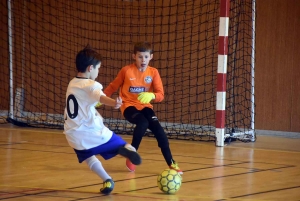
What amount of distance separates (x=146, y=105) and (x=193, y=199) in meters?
1.56

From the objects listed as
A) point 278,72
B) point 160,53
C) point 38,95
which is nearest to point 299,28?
point 278,72

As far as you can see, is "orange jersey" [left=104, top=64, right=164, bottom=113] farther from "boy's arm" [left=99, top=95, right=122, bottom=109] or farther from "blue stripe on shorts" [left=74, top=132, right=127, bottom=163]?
"boy's arm" [left=99, top=95, right=122, bottom=109]

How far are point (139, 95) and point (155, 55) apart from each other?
138 inches

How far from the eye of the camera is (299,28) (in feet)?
25.2

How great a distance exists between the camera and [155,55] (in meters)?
8.48

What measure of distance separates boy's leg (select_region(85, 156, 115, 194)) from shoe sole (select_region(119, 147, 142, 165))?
203 millimetres

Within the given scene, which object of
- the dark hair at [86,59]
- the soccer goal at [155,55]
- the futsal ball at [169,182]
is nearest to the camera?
the futsal ball at [169,182]

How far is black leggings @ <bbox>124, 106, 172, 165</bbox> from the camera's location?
511cm

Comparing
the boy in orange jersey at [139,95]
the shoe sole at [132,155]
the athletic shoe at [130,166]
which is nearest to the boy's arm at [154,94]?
the boy in orange jersey at [139,95]

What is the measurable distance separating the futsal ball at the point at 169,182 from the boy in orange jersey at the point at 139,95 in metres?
0.88

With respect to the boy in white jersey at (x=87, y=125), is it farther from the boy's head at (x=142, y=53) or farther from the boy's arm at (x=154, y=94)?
the boy's head at (x=142, y=53)

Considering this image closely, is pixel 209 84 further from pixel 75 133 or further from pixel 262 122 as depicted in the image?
pixel 75 133

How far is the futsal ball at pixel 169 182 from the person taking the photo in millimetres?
4102

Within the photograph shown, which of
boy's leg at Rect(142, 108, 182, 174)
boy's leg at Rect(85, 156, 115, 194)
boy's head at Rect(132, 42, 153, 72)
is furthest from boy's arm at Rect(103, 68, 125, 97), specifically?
boy's leg at Rect(85, 156, 115, 194)
